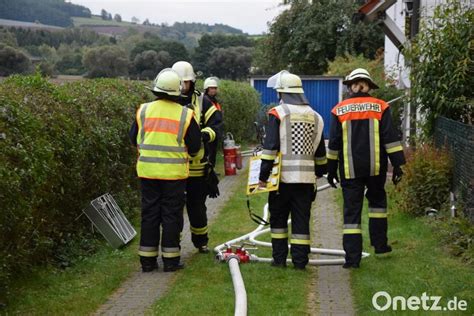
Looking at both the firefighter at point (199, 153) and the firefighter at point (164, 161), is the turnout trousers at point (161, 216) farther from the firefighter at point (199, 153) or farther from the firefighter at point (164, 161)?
the firefighter at point (199, 153)

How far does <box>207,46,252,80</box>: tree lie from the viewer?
132ft

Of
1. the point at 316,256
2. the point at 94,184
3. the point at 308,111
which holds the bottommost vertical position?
the point at 316,256

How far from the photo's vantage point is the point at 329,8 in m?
40.2

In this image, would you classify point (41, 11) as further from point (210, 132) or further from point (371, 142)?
point (371, 142)

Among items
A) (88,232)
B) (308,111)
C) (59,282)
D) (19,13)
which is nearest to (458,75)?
(308,111)

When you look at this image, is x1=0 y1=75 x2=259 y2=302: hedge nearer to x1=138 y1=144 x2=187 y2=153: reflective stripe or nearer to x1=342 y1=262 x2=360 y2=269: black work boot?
x1=138 y1=144 x2=187 y2=153: reflective stripe

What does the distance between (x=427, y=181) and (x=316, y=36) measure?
30475 mm

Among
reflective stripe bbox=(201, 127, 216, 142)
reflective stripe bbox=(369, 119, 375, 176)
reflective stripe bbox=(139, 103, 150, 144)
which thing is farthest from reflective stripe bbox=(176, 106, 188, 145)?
reflective stripe bbox=(369, 119, 375, 176)

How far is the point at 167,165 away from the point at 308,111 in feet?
Answer: 5.22

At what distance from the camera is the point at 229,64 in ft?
141

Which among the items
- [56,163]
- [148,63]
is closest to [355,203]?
[56,163]

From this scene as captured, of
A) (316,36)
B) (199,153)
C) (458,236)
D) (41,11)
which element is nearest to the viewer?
(199,153)

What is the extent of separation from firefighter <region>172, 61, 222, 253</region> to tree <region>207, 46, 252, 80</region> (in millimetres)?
30242

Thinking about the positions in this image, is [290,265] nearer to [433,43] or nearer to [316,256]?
[316,256]
